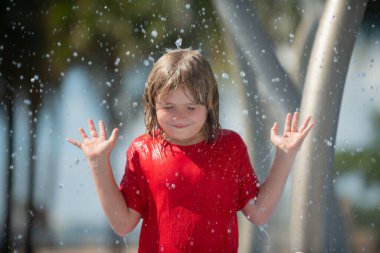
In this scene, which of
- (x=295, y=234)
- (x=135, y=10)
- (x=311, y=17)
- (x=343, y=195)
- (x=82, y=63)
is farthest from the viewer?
(x=82, y=63)

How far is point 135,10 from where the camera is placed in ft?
37.4

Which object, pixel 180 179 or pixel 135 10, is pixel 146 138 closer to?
pixel 180 179

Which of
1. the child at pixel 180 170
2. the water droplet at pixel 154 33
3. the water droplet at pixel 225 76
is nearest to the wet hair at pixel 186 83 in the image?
the child at pixel 180 170

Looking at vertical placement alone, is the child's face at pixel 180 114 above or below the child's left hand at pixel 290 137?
above

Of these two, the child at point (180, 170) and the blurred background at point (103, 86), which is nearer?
the child at point (180, 170)

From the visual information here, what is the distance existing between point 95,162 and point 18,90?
8656 millimetres

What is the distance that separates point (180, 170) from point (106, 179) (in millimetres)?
311

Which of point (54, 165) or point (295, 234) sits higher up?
point (54, 165)

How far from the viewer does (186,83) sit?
10.7 feet

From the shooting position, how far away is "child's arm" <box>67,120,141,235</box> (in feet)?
10.9

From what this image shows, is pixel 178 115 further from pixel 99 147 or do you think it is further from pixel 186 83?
pixel 99 147

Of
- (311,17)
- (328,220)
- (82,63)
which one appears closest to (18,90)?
(82,63)

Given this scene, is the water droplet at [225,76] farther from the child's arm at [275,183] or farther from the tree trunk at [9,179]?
the child's arm at [275,183]

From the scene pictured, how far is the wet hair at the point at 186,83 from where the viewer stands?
3.27 meters
